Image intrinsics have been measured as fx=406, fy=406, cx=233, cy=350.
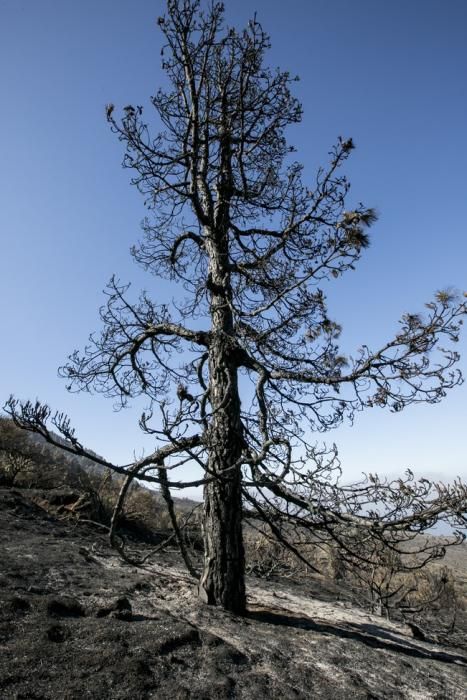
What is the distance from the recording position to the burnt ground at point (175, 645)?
7.41 feet

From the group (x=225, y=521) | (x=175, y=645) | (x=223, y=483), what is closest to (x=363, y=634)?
(x=225, y=521)

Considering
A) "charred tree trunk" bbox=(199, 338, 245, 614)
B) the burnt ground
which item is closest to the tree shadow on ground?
the burnt ground

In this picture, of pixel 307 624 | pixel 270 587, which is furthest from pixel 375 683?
A: pixel 270 587

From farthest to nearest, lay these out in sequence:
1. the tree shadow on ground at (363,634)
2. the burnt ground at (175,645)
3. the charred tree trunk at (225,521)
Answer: the charred tree trunk at (225,521)
the tree shadow on ground at (363,634)
the burnt ground at (175,645)

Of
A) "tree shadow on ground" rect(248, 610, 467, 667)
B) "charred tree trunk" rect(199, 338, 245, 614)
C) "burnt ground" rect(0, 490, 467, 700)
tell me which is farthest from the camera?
"charred tree trunk" rect(199, 338, 245, 614)

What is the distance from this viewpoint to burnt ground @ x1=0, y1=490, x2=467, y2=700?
226cm

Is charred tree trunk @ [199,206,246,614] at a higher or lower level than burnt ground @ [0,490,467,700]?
higher

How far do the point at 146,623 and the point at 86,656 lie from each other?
712 millimetres

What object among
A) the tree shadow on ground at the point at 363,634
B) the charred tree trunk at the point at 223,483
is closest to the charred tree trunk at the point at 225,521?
the charred tree trunk at the point at 223,483

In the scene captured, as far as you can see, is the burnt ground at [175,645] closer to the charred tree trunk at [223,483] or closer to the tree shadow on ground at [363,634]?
the tree shadow on ground at [363,634]

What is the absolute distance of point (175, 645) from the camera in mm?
2752

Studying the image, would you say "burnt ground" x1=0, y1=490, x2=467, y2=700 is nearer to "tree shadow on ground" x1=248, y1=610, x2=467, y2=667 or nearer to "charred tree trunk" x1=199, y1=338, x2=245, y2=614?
"tree shadow on ground" x1=248, y1=610, x2=467, y2=667

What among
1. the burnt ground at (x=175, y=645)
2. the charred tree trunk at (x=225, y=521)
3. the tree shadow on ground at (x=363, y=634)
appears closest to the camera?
the burnt ground at (x=175, y=645)

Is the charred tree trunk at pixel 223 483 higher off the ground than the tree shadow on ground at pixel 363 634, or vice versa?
the charred tree trunk at pixel 223 483
